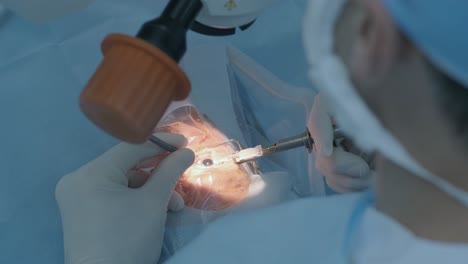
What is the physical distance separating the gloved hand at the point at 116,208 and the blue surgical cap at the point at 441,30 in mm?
664

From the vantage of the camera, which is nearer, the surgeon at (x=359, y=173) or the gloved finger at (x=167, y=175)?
the surgeon at (x=359, y=173)

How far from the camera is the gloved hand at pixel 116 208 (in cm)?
101

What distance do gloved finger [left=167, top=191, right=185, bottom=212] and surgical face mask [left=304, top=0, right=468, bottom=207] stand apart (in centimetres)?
58

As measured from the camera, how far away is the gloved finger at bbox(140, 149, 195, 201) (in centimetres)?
105

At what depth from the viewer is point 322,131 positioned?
42.1 inches

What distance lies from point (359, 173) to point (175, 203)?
0.36 meters

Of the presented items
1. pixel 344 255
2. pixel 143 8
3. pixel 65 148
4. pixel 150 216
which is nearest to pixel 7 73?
pixel 65 148

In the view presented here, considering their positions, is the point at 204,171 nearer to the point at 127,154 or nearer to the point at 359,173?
the point at 127,154

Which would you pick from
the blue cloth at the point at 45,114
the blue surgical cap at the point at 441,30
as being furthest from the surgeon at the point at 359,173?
the blue cloth at the point at 45,114

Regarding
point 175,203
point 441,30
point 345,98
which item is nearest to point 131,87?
point 345,98

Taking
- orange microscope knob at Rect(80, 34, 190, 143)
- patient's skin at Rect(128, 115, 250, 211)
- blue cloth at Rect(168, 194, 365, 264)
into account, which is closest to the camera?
orange microscope knob at Rect(80, 34, 190, 143)

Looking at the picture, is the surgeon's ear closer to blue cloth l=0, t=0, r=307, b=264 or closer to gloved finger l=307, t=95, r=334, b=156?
gloved finger l=307, t=95, r=334, b=156

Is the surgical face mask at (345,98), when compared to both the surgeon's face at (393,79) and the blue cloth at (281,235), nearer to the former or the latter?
the surgeon's face at (393,79)

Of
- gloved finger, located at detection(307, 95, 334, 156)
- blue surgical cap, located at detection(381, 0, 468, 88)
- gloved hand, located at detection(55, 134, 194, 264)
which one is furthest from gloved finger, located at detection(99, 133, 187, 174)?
blue surgical cap, located at detection(381, 0, 468, 88)
